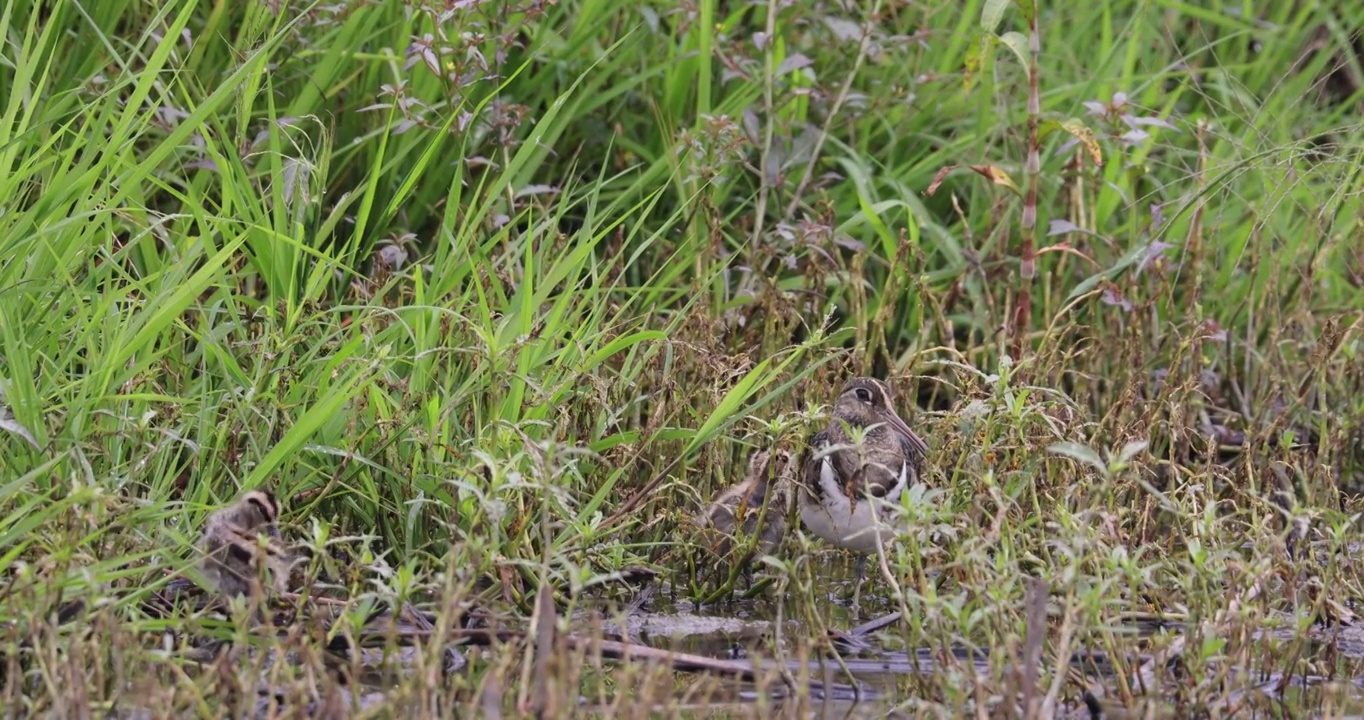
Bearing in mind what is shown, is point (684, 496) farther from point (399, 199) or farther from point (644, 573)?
point (399, 199)

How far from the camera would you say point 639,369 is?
4.75 meters

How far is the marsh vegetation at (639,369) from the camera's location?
11.6 ft

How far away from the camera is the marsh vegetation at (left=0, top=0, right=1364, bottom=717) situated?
3543 mm

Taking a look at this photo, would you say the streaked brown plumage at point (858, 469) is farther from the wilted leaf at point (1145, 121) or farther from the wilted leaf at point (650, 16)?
the wilted leaf at point (650, 16)

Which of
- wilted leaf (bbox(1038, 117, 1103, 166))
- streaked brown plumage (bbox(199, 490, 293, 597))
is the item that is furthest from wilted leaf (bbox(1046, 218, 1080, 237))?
streaked brown plumage (bbox(199, 490, 293, 597))

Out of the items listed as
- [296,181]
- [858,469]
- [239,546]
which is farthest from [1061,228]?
[239,546]

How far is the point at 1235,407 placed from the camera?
5914 millimetres

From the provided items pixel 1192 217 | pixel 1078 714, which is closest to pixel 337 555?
pixel 1078 714

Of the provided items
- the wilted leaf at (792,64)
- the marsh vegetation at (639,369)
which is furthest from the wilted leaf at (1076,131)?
the wilted leaf at (792,64)

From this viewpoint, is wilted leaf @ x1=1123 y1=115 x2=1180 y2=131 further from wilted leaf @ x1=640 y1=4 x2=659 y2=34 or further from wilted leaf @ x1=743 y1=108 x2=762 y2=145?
wilted leaf @ x1=640 y1=4 x2=659 y2=34

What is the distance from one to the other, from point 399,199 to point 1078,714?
6.98ft

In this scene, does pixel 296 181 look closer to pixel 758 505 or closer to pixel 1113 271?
pixel 758 505

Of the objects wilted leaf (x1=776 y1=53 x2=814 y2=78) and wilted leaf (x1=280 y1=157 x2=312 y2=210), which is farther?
wilted leaf (x1=776 y1=53 x2=814 y2=78)

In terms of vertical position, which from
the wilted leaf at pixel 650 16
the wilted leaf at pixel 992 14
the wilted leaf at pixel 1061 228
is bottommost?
the wilted leaf at pixel 1061 228
